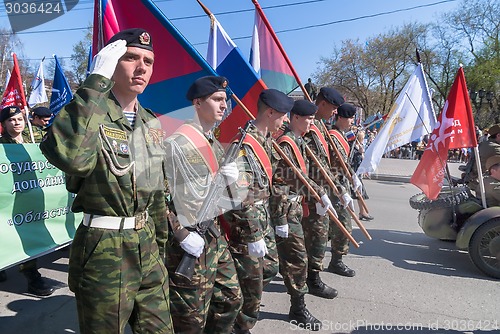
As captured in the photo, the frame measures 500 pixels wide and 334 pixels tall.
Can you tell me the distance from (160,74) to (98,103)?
4.06 ft

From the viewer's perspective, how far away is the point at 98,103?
1.65 meters

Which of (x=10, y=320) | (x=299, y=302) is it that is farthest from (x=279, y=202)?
(x=10, y=320)

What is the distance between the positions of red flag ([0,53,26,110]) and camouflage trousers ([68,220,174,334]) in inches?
178

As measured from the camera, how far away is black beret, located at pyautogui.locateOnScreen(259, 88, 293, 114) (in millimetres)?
3051

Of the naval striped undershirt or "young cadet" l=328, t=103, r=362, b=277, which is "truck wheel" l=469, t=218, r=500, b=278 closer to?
"young cadet" l=328, t=103, r=362, b=277

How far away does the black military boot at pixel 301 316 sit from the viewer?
3.24 meters

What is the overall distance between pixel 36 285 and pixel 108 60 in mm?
3019

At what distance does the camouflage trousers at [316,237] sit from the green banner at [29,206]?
2.45 m

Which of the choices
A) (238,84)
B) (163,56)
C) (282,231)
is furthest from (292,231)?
(163,56)

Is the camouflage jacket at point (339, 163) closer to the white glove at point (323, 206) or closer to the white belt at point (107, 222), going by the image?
the white glove at point (323, 206)

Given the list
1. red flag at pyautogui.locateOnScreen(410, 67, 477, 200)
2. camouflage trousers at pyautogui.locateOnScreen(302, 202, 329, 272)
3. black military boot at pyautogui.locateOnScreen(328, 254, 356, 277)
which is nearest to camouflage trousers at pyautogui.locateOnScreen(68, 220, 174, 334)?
camouflage trousers at pyautogui.locateOnScreen(302, 202, 329, 272)

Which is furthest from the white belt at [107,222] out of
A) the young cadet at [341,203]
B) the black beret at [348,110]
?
the black beret at [348,110]

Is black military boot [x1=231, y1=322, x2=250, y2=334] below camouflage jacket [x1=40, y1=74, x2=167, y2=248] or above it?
below

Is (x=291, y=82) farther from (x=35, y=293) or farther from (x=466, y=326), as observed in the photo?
(x=35, y=293)
